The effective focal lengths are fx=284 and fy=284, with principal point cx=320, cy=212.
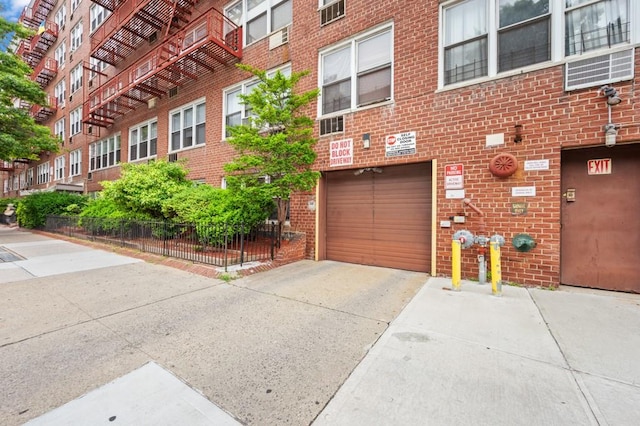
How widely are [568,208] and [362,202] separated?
13.5 feet

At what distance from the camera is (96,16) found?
58.9 feet

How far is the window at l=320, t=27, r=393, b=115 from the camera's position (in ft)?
23.2

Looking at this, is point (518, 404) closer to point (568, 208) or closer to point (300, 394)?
point (300, 394)

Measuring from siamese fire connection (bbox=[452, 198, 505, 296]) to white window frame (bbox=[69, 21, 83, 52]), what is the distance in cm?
2675

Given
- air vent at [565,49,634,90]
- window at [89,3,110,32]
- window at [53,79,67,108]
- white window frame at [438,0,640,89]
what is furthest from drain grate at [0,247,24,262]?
window at [53,79,67,108]

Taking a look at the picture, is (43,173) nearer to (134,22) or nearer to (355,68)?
(134,22)

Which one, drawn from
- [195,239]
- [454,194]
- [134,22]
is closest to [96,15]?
[134,22]

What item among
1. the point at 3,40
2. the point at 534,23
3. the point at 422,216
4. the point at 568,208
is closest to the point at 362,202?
the point at 422,216

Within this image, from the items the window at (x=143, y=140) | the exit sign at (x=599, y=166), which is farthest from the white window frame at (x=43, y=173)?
the exit sign at (x=599, y=166)

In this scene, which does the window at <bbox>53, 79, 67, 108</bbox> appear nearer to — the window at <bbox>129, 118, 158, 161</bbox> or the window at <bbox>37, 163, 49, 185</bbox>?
the window at <bbox>37, 163, 49, 185</bbox>

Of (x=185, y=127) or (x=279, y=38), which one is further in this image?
(x=185, y=127)

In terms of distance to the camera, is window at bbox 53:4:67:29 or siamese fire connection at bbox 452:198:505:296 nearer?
siamese fire connection at bbox 452:198:505:296

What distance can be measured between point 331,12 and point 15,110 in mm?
16906

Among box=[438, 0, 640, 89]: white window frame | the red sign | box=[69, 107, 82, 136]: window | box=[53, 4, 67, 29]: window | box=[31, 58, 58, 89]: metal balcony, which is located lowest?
the red sign
